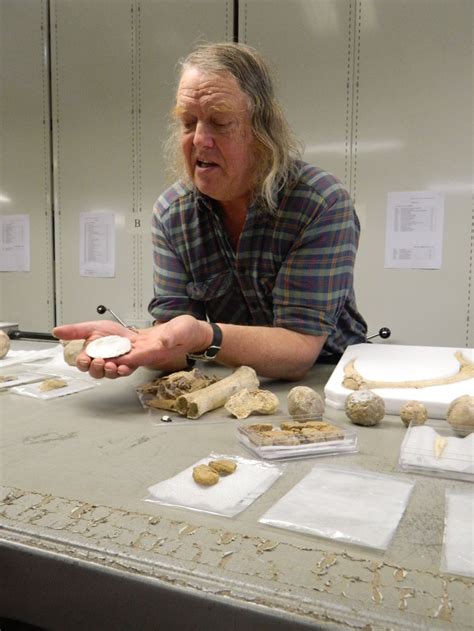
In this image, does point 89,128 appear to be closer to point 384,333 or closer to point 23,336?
point 23,336

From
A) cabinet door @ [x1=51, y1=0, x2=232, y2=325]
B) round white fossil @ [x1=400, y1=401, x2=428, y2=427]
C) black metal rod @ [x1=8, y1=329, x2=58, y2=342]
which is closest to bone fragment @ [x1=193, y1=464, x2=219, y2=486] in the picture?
round white fossil @ [x1=400, y1=401, x2=428, y2=427]

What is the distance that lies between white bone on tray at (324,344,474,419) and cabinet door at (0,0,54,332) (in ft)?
8.15

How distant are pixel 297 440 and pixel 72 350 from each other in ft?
2.36

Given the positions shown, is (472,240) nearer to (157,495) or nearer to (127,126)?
(127,126)

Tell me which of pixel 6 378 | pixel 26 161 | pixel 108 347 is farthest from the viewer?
pixel 26 161

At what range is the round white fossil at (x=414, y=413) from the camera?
938mm

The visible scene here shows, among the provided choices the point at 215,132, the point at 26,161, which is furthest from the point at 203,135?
the point at 26,161

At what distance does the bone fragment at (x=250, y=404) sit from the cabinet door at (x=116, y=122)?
2.00m

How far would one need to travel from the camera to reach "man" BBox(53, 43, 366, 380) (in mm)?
1314

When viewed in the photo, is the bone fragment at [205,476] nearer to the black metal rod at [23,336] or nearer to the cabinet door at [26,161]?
the black metal rod at [23,336]

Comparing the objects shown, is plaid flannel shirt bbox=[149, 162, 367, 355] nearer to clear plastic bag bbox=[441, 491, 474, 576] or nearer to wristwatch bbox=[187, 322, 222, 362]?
wristwatch bbox=[187, 322, 222, 362]

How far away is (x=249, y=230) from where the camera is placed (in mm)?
1457

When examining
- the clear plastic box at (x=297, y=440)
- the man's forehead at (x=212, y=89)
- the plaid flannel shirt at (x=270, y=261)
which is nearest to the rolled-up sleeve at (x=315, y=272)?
the plaid flannel shirt at (x=270, y=261)

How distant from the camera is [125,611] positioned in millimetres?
504
